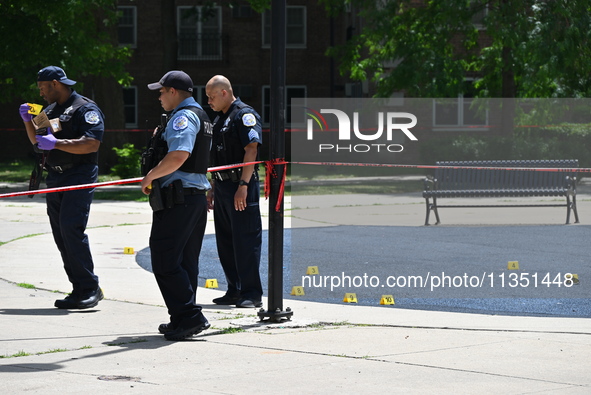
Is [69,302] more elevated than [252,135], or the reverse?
[252,135]

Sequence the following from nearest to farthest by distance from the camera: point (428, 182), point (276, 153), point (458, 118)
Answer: point (276, 153) → point (428, 182) → point (458, 118)

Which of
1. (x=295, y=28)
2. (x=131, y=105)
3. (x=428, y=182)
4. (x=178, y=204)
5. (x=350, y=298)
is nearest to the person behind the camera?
(x=178, y=204)

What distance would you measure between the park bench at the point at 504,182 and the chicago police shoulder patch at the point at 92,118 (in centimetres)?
876

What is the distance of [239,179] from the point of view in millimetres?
8656

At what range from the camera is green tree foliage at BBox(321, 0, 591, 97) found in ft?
86.5

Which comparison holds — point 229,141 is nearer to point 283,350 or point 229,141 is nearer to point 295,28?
point 283,350

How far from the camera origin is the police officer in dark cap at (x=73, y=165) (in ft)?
27.2

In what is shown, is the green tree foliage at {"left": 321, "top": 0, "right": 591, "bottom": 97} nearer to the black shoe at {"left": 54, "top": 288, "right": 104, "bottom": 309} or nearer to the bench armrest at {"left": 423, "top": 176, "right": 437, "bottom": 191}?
the bench armrest at {"left": 423, "top": 176, "right": 437, "bottom": 191}

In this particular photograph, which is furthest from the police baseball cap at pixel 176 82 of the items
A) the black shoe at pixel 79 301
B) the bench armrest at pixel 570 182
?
the bench armrest at pixel 570 182

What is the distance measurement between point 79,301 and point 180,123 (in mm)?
2165

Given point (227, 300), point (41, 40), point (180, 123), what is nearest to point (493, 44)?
point (41, 40)

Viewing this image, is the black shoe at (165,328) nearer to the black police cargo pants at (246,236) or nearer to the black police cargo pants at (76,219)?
the black police cargo pants at (76,219)

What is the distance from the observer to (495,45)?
1109 inches

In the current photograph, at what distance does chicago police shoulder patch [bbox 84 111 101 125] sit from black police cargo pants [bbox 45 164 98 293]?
0.36 m
